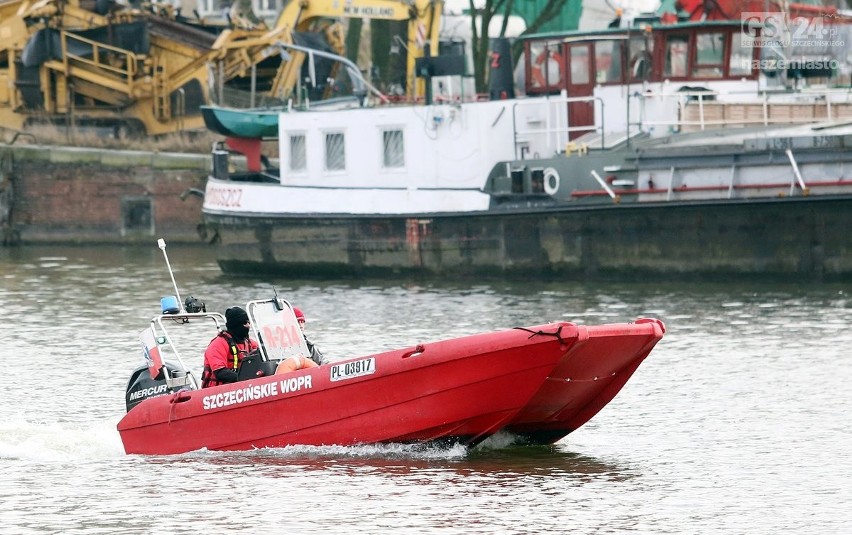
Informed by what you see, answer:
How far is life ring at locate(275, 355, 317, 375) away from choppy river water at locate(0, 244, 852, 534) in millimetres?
762

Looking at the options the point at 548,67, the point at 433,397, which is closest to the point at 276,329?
the point at 433,397

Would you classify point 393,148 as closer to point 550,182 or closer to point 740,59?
point 550,182

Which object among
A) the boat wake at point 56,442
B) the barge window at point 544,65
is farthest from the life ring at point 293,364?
the barge window at point 544,65

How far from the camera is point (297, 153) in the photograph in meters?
35.2

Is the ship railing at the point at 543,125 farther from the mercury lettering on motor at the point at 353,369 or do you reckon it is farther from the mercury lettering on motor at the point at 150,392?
the mercury lettering on motor at the point at 353,369

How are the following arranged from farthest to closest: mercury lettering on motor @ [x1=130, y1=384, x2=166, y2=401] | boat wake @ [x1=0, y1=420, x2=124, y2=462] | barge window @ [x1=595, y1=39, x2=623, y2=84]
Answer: barge window @ [x1=595, y1=39, x2=623, y2=84]
mercury lettering on motor @ [x1=130, y1=384, x2=166, y2=401]
boat wake @ [x1=0, y1=420, x2=124, y2=462]

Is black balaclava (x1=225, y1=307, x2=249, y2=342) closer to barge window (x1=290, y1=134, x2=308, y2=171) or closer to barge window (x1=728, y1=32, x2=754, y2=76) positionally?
barge window (x1=728, y1=32, x2=754, y2=76)

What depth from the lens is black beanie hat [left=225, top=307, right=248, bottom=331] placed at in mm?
15984

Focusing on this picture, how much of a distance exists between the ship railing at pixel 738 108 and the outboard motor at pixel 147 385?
15.0m

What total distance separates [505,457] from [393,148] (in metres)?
18.4

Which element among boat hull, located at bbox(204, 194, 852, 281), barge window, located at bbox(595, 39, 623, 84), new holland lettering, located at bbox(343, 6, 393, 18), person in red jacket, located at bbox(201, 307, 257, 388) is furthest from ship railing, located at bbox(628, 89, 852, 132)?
person in red jacket, located at bbox(201, 307, 257, 388)

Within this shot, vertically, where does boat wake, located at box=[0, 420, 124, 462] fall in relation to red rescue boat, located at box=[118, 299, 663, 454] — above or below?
below

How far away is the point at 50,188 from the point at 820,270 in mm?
21297

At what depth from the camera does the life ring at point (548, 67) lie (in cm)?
3272
